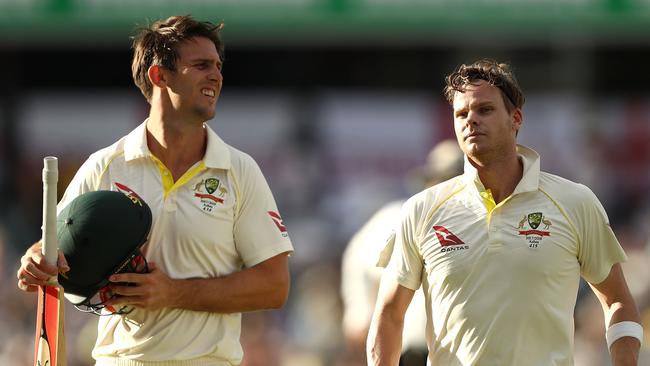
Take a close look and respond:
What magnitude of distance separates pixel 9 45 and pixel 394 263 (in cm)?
1524

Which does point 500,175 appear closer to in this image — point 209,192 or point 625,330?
point 625,330

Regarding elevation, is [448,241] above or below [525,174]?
below

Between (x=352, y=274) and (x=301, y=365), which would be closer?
(x=352, y=274)

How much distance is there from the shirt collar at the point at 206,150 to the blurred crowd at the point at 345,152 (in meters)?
8.72

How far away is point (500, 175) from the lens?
222 inches

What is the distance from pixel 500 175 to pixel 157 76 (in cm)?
161

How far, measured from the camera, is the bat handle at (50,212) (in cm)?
552

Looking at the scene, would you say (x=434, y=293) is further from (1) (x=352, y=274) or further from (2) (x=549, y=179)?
(1) (x=352, y=274)

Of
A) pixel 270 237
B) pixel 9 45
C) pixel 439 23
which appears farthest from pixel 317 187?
pixel 270 237

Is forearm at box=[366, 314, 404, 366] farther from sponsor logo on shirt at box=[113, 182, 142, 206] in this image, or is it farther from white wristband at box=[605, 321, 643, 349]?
sponsor logo on shirt at box=[113, 182, 142, 206]

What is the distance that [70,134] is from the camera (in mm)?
19219

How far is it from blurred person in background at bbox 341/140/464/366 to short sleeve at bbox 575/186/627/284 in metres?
1.50

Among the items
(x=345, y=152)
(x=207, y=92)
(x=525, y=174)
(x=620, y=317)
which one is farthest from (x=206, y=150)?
(x=345, y=152)

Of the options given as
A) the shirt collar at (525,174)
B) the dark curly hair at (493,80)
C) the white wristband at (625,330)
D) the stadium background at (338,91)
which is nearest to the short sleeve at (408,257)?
the shirt collar at (525,174)
